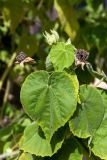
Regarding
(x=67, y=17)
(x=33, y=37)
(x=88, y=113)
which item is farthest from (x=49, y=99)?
(x=33, y=37)

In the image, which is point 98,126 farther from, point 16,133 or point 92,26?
point 92,26

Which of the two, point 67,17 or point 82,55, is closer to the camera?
point 82,55

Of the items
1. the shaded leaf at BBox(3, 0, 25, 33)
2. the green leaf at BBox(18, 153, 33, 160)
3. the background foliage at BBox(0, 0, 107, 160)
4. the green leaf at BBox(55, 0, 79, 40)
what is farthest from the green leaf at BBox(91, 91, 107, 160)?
the shaded leaf at BBox(3, 0, 25, 33)

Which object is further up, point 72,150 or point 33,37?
point 33,37

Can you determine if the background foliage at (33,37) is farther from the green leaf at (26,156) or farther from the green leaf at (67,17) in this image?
the green leaf at (26,156)

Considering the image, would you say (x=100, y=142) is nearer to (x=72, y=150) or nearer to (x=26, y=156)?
(x=72, y=150)

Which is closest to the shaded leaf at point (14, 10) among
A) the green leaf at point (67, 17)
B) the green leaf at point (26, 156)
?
the green leaf at point (67, 17)

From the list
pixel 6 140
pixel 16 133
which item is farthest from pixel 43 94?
pixel 6 140
